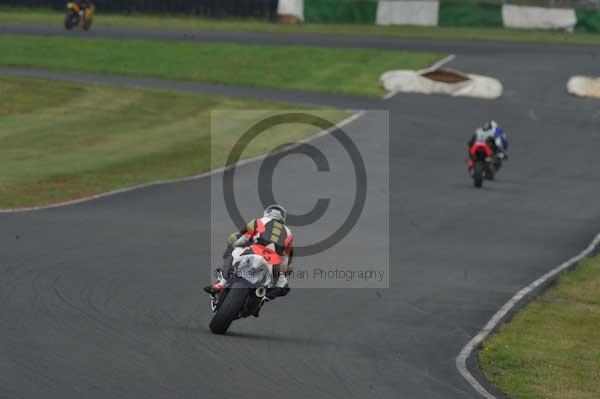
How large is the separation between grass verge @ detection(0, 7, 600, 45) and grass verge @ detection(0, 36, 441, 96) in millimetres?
6928

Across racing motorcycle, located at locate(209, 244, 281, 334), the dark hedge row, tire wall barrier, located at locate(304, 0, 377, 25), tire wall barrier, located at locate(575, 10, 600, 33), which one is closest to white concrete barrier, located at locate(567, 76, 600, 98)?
tire wall barrier, located at locate(575, 10, 600, 33)

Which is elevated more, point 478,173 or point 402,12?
point 402,12

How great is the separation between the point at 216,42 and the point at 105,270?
124ft

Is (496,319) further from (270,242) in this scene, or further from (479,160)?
(479,160)

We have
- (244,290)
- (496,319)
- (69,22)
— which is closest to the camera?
(244,290)

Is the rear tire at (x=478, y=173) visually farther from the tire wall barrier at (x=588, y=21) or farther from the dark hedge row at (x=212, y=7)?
the tire wall barrier at (x=588, y=21)

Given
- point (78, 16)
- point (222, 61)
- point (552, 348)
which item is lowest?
point (222, 61)

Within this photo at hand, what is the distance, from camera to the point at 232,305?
13.5 m

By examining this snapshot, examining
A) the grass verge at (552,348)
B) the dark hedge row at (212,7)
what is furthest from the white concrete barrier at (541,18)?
the grass verge at (552,348)

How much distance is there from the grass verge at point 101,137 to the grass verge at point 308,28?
1610 centimetres

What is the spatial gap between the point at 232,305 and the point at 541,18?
175 feet

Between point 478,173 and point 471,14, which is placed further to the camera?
point 471,14

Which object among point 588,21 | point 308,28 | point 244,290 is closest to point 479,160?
point 244,290

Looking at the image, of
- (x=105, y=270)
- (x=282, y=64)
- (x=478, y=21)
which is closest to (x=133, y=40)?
(x=282, y=64)
